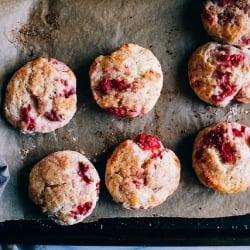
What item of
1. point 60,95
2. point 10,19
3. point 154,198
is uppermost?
point 10,19

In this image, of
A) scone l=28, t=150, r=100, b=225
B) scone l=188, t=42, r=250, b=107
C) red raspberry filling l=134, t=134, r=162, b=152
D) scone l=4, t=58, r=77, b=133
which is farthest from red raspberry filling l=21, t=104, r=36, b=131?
scone l=188, t=42, r=250, b=107

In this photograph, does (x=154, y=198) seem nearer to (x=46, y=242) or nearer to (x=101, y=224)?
(x=101, y=224)

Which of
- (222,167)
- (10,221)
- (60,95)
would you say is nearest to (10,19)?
(60,95)

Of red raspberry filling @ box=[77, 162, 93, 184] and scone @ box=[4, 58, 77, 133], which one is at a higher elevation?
scone @ box=[4, 58, 77, 133]

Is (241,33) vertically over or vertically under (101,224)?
over

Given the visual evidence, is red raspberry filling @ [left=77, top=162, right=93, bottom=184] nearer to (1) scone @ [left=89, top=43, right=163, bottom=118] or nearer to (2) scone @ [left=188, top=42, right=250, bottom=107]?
(1) scone @ [left=89, top=43, right=163, bottom=118]

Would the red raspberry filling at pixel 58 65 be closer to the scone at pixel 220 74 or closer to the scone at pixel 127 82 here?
the scone at pixel 127 82
